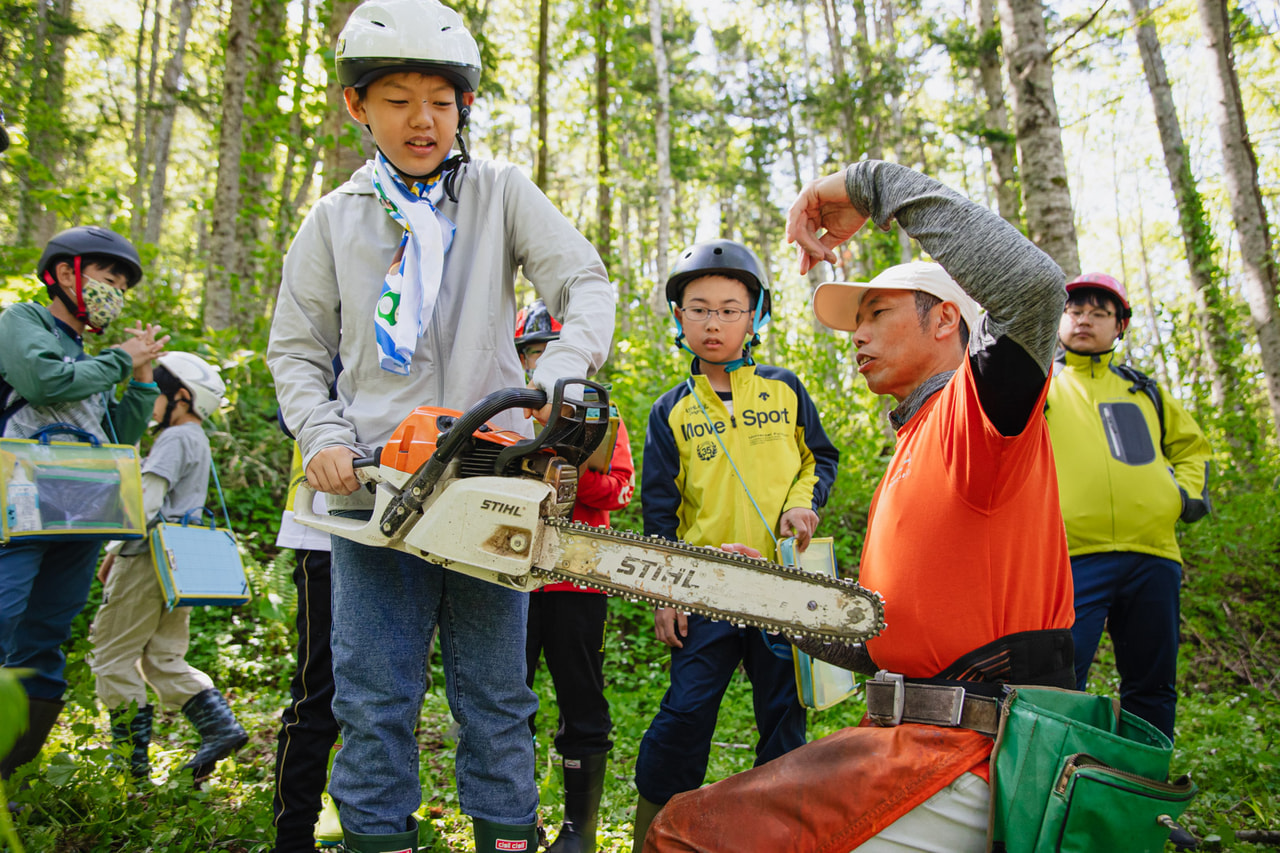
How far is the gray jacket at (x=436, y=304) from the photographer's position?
2066 millimetres

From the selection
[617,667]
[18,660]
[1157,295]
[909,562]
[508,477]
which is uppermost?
[1157,295]

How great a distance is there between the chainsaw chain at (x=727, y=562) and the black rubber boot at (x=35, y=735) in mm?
2700

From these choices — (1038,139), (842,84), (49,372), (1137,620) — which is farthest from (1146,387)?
(842,84)

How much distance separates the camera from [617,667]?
5820mm

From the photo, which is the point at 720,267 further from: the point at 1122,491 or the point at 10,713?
the point at 10,713

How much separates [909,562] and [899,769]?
44 cm

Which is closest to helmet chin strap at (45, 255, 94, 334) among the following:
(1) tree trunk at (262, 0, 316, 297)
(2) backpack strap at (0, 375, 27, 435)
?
(2) backpack strap at (0, 375, 27, 435)

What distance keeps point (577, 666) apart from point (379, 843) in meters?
1.29

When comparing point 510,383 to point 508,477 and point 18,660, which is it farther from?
point 18,660

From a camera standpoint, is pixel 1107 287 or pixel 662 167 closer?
pixel 1107 287

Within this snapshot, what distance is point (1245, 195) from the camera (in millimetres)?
9164

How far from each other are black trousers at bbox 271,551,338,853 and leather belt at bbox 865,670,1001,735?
68.5 inches

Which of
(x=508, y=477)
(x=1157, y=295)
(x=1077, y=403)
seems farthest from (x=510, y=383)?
(x=1157, y=295)

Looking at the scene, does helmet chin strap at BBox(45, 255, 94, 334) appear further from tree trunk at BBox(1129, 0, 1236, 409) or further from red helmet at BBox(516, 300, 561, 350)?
tree trunk at BBox(1129, 0, 1236, 409)
